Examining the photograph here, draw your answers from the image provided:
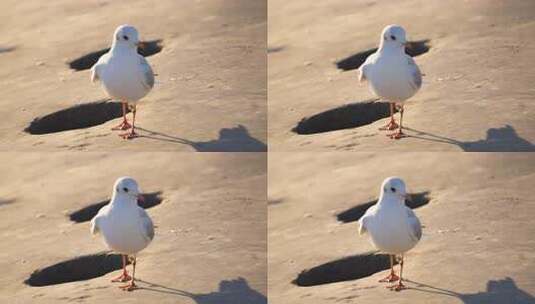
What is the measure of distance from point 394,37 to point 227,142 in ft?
7.21

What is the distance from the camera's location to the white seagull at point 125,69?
18062mm

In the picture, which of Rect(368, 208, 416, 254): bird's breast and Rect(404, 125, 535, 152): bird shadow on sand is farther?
Rect(404, 125, 535, 152): bird shadow on sand

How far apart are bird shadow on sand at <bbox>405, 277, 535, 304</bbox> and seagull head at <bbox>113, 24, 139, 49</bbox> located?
428 centimetres

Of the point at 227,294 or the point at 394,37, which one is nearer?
the point at 227,294

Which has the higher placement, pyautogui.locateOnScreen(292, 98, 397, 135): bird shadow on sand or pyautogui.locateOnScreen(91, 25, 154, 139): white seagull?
pyautogui.locateOnScreen(91, 25, 154, 139): white seagull

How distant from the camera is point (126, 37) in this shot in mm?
18016

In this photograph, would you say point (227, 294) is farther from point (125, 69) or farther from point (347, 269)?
point (125, 69)

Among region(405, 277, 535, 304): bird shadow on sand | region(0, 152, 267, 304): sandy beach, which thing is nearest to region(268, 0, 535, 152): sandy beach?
region(0, 152, 267, 304): sandy beach

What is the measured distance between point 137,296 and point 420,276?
2.69 meters

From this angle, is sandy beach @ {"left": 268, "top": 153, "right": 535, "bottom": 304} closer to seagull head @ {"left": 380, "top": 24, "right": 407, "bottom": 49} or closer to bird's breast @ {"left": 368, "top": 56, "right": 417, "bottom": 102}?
bird's breast @ {"left": 368, "top": 56, "right": 417, "bottom": 102}

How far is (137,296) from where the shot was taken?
1596 cm

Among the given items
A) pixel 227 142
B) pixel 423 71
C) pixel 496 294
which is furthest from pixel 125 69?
pixel 496 294

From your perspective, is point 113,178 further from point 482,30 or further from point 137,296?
point 482,30

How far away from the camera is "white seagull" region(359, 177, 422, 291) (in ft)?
52.2
